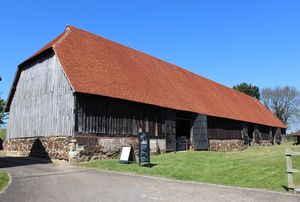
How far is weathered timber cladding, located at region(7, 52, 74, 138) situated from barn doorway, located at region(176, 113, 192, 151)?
11.1 metres

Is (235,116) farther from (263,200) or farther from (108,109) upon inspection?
(263,200)

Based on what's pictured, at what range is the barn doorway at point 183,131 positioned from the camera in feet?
96.5

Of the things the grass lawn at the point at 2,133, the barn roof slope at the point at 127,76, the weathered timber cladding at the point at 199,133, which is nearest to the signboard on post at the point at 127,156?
the barn roof slope at the point at 127,76

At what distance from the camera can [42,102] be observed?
23.7 m

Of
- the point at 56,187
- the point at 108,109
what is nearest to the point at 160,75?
the point at 108,109

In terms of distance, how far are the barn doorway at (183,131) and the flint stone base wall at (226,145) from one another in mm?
3315

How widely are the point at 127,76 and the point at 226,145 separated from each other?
15752 millimetres

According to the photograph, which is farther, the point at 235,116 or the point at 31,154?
the point at 235,116

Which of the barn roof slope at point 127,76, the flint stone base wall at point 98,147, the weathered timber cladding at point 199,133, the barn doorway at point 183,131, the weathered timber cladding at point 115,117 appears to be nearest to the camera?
the flint stone base wall at point 98,147

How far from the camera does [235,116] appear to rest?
38.2 meters

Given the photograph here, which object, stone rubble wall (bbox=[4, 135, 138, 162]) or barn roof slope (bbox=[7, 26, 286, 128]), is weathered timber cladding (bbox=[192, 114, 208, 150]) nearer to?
barn roof slope (bbox=[7, 26, 286, 128])

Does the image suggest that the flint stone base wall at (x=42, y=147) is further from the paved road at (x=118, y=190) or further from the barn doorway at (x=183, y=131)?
the barn doorway at (x=183, y=131)

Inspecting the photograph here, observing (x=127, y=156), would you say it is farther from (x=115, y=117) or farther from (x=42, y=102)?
(x=42, y=102)

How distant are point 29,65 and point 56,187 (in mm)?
16819
